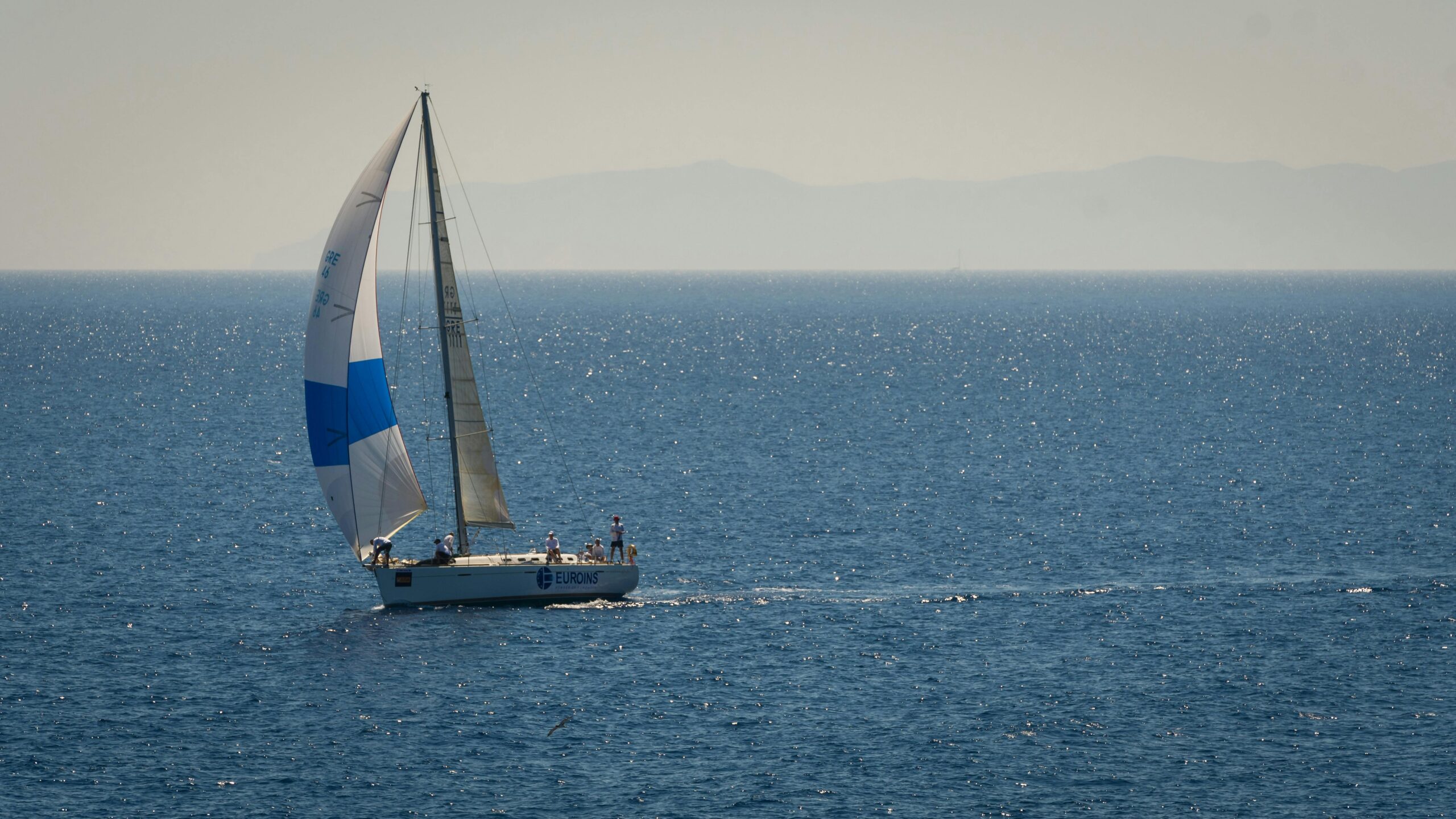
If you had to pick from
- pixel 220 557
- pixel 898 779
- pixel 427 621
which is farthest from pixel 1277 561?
pixel 220 557

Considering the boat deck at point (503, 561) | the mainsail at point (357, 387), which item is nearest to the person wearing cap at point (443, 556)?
the boat deck at point (503, 561)

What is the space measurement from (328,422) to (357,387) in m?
1.54

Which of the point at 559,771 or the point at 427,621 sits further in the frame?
the point at 427,621

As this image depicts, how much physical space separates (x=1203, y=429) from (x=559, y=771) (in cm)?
7666

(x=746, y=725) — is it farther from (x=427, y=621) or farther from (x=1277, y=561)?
(x=1277, y=561)

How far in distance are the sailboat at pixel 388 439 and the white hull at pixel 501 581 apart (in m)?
0.04

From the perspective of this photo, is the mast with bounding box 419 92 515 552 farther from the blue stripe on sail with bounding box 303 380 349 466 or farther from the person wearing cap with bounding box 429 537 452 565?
the blue stripe on sail with bounding box 303 380 349 466

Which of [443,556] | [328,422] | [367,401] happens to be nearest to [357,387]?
[367,401]

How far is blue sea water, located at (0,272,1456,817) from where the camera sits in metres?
40.2

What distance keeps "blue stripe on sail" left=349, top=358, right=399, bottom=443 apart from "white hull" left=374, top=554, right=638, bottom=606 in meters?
4.88

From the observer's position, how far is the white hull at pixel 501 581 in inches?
2142

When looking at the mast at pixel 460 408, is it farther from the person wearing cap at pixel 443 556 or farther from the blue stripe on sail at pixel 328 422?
the blue stripe on sail at pixel 328 422

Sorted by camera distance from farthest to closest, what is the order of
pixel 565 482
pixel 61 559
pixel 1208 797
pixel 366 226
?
pixel 565 482, pixel 61 559, pixel 366 226, pixel 1208 797

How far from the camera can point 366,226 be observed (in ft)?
172
